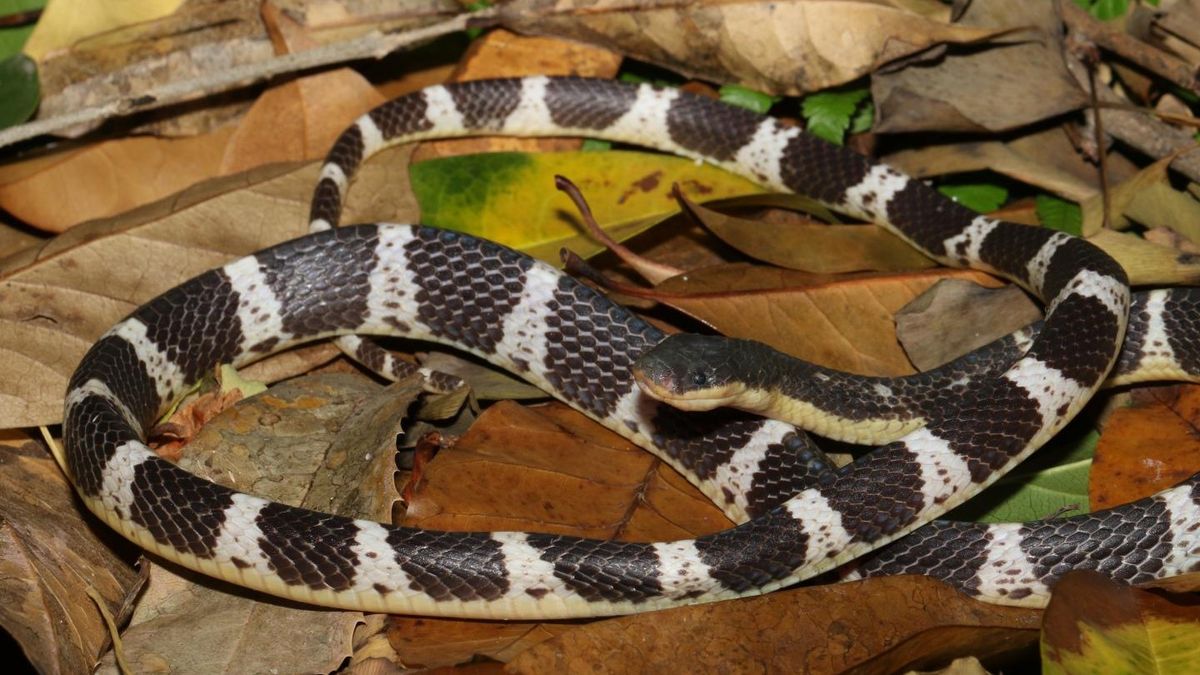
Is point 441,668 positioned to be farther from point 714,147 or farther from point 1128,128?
point 1128,128

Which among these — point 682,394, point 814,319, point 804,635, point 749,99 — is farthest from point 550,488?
point 749,99

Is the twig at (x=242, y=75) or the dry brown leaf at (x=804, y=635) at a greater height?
the twig at (x=242, y=75)

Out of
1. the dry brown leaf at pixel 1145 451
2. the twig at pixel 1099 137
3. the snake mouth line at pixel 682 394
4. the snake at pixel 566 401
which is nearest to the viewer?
the snake at pixel 566 401

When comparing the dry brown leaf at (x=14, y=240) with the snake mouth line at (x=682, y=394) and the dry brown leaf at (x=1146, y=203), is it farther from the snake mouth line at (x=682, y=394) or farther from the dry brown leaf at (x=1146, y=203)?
the dry brown leaf at (x=1146, y=203)

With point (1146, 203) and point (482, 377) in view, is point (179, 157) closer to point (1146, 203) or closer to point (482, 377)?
point (482, 377)

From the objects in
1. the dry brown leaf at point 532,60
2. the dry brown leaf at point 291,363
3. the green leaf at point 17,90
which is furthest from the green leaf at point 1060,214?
the green leaf at point 17,90

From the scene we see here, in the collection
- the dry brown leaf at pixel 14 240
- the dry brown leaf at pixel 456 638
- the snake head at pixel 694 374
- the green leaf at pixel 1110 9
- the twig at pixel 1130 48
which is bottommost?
the dry brown leaf at pixel 456 638

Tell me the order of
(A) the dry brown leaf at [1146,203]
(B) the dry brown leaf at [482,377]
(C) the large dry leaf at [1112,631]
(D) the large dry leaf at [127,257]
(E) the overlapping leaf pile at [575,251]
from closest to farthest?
(C) the large dry leaf at [1112,631] < (E) the overlapping leaf pile at [575,251] < (D) the large dry leaf at [127,257] < (B) the dry brown leaf at [482,377] < (A) the dry brown leaf at [1146,203]

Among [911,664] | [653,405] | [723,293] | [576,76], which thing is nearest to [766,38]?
[576,76]
